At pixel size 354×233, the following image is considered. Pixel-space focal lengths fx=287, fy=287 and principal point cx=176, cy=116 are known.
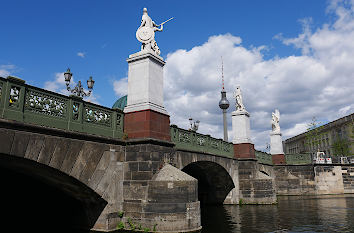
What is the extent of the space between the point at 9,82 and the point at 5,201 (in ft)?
18.6

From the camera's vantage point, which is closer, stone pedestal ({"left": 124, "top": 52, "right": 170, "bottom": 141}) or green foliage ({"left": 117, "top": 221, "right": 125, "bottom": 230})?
green foliage ({"left": 117, "top": 221, "right": 125, "bottom": 230})

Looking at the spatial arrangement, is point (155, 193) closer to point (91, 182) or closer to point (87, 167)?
point (91, 182)

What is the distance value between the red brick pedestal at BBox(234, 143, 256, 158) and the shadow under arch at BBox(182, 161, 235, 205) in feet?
6.41

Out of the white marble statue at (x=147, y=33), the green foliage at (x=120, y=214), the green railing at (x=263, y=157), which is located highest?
the white marble statue at (x=147, y=33)

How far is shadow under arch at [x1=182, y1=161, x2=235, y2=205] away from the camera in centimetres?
1773

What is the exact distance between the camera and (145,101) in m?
9.72

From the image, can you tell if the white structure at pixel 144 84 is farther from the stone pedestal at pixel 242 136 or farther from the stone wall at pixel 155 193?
the stone pedestal at pixel 242 136

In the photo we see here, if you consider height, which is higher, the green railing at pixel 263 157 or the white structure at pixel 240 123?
the white structure at pixel 240 123

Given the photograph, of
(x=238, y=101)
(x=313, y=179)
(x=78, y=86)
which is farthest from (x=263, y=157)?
(x=78, y=86)

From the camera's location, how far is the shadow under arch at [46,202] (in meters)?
8.74

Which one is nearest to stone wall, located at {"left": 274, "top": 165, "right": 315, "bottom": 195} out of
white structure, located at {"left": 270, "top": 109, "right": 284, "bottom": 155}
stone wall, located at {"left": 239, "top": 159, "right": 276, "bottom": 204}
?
white structure, located at {"left": 270, "top": 109, "right": 284, "bottom": 155}

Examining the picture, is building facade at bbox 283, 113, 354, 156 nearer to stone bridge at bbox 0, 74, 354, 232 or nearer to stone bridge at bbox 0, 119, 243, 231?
stone bridge at bbox 0, 74, 354, 232

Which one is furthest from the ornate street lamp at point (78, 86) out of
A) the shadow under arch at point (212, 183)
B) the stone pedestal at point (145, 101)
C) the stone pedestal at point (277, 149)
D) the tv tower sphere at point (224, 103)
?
the tv tower sphere at point (224, 103)

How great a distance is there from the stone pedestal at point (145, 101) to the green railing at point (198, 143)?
1.71 meters
